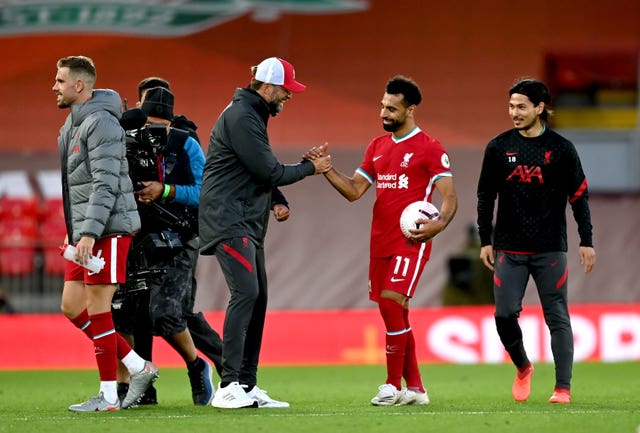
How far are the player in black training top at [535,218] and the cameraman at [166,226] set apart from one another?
6.78 feet

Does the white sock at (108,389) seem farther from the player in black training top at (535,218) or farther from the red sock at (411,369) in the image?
the player in black training top at (535,218)

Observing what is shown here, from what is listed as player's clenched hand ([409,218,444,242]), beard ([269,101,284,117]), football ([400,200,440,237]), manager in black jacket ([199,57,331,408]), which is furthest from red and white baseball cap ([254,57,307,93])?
player's clenched hand ([409,218,444,242])

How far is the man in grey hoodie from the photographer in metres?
7.96

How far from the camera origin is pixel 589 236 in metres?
9.02

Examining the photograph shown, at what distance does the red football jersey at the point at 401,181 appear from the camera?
8.70 metres

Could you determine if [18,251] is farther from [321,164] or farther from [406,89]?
[406,89]

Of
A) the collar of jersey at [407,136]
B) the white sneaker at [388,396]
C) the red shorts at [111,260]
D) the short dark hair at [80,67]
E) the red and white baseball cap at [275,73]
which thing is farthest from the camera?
the collar of jersey at [407,136]

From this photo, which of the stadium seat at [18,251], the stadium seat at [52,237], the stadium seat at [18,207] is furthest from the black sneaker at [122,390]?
the stadium seat at [18,207]

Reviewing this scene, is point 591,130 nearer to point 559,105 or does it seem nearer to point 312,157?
point 559,105

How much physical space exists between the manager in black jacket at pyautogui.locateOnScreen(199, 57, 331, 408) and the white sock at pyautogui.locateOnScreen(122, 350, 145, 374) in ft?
1.66

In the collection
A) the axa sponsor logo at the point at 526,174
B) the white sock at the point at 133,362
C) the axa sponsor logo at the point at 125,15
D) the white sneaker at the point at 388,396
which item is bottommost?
the white sneaker at the point at 388,396

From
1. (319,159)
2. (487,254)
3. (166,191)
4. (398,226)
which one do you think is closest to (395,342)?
(398,226)

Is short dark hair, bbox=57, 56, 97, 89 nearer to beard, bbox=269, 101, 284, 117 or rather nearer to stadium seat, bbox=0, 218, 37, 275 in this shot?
beard, bbox=269, 101, 284, 117

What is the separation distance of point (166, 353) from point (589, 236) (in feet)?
21.6
